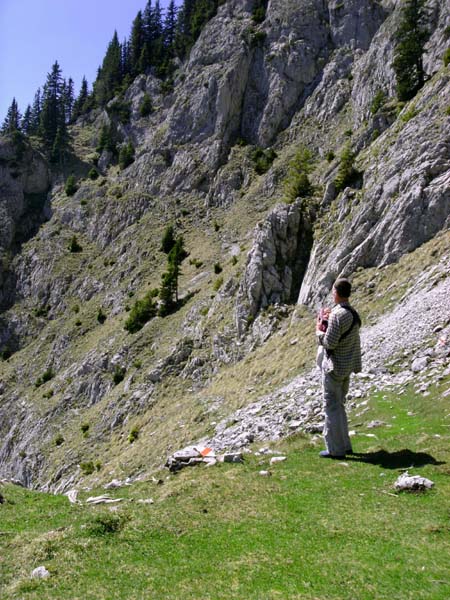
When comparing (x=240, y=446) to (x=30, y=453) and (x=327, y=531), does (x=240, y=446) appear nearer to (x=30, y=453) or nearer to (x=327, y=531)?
(x=327, y=531)

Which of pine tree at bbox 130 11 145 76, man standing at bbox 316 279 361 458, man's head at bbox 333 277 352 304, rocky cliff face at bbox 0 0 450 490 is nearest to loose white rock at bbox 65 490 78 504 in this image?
man standing at bbox 316 279 361 458

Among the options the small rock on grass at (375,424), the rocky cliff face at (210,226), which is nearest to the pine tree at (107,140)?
the rocky cliff face at (210,226)

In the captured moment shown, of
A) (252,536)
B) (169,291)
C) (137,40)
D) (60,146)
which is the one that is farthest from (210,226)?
(137,40)

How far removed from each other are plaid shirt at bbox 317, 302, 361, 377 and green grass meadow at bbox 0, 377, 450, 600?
2.05 meters

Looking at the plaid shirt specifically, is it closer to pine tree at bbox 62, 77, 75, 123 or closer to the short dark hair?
the short dark hair

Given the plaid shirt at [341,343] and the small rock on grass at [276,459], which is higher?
the plaid shirt at [341,343]

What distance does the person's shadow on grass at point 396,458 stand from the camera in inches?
366

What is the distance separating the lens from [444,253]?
23719 mm

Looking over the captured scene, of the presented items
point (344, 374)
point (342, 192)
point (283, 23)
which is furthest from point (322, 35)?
point (344, 374)

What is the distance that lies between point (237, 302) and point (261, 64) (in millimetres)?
55110

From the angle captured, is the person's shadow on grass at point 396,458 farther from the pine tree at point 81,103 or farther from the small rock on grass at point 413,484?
the pine tree at point 81,103

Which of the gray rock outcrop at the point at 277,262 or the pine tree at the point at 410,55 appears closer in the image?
the gray rock outcrop at the point at 277,262

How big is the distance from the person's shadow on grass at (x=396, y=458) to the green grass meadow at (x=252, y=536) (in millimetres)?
24

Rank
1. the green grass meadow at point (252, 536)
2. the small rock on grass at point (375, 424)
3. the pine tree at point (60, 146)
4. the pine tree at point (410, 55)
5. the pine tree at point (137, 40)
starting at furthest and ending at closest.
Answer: the pine tree at point (137, 40) → the pine tree at point (60, 146) → the pine tree at point (410, 55) → the small rock on grass at point (375, 424) → the green grass meadow at point (252, 536)
